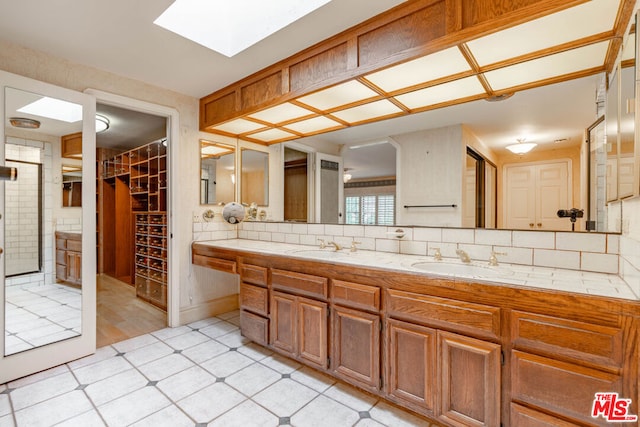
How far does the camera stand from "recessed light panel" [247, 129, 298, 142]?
10.2 ft

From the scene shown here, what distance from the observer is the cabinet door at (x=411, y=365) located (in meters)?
1.53

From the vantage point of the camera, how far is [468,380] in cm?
142

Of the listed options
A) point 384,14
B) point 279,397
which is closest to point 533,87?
point 384,14

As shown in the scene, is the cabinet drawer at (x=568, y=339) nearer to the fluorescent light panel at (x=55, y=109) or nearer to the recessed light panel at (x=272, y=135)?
the recessed light panel at (x=272, y=135)

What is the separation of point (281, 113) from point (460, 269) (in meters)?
1.89

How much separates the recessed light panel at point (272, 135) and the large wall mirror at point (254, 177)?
17cm

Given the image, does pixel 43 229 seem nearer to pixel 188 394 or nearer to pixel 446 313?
pixel 188 394

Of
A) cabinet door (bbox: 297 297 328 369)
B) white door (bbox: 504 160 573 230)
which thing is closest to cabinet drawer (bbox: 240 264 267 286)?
cabinet door (bbox: 297 297 328 369)

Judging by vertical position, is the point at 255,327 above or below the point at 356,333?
below

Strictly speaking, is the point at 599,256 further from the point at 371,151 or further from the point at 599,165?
the point at 371,151

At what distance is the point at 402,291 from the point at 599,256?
1.01m

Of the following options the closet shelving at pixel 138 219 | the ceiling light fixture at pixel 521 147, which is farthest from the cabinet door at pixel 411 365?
the closet shelving at pixel 138 219
